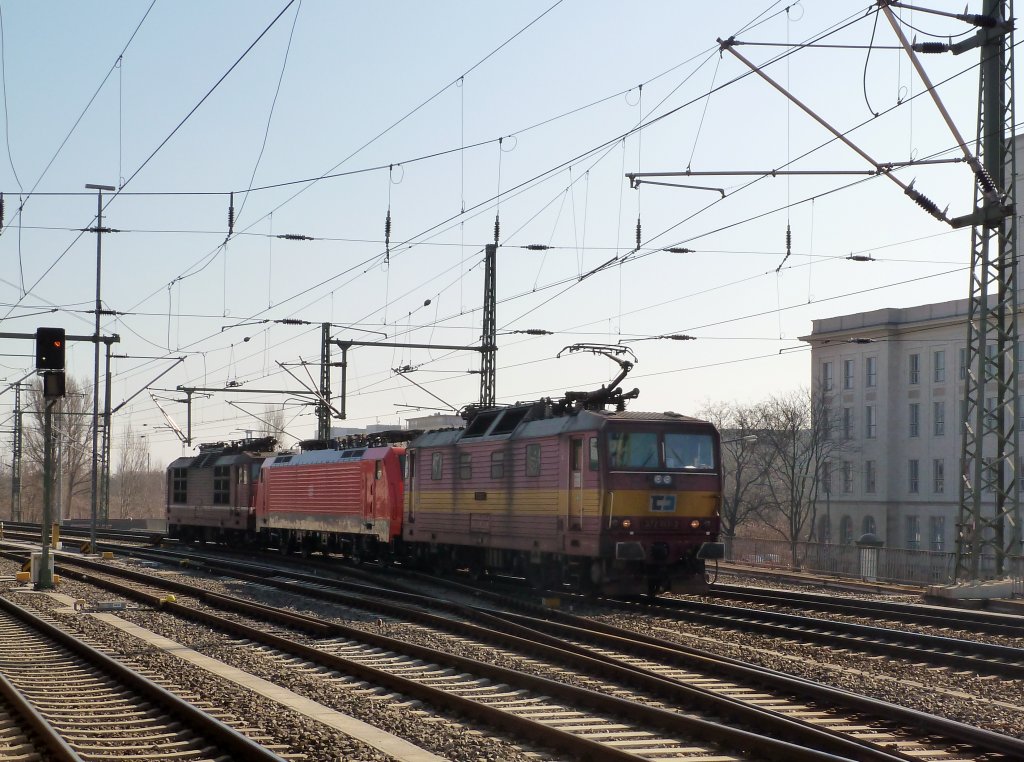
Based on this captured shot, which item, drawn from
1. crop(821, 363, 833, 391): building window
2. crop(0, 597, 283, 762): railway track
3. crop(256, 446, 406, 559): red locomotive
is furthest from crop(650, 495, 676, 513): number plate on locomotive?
crop(821, 363, 833, 391): building window

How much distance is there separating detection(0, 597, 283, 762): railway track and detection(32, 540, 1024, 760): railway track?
2780 mm

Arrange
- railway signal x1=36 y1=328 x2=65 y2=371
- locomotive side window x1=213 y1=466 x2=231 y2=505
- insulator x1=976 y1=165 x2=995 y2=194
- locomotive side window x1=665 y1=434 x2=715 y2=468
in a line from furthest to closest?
locomotive side window x1=213 y1=466 x2=231 y2=505, railway signal x1=36 y1=328 x2=65 y2=371, locomotive side window x1=665 y1=434 x2=715 y2=468, insulator x1=976 y1=165 x2=995 y2=194

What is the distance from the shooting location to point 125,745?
9.87 m

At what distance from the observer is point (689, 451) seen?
72.7 ft

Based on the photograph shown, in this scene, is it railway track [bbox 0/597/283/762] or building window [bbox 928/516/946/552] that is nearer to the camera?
railway track [bbox 0/597/283/762]

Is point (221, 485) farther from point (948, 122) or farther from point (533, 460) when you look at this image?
point (948, 122)

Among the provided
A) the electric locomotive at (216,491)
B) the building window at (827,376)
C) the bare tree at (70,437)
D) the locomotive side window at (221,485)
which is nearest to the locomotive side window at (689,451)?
the electric locomotive at (216,491)

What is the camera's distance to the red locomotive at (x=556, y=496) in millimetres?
21344

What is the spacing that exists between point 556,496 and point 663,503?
6.84 ft

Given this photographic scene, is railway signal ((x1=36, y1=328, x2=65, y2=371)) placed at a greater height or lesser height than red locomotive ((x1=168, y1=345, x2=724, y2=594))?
greater

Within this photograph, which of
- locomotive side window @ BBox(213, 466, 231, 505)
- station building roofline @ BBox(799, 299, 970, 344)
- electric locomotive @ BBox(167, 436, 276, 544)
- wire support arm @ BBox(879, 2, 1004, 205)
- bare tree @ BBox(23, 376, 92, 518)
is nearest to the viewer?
wire support arm @ BBox(879, 2, 1004, 205)

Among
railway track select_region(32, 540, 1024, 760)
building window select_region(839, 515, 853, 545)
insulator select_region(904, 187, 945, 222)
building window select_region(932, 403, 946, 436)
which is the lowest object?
building window select_region(839, 515, 853, 545)

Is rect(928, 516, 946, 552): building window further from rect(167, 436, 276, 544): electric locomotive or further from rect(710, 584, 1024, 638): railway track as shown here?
rect(710, 584, 1024, 638): railway track

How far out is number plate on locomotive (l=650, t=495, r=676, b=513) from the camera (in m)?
21.5
